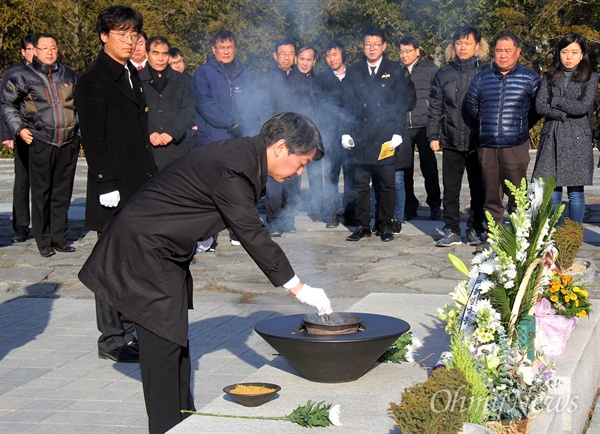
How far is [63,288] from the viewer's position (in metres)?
7.87

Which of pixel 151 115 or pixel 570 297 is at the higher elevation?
pixel 151 115

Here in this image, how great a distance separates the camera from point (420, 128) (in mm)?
11273

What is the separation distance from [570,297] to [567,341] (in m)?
0.25

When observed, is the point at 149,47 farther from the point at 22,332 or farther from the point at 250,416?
the point at 250,416

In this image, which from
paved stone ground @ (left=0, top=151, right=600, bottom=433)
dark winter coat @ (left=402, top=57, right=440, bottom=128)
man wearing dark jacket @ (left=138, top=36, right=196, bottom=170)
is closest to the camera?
paved stone ground @ (left=0, top=151, right=600, bottom=433)

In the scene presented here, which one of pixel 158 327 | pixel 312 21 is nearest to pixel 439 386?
pixel 158 327

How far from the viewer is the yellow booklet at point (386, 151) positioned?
31.5ft

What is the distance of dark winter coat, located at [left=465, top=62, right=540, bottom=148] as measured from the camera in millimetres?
8547

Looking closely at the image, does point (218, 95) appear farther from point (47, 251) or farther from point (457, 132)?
point (457, 132)

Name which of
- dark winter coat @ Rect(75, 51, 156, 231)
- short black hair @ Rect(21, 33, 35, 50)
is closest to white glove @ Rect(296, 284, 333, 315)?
dark winter coat @ Rect(75, 51, 156, 231)

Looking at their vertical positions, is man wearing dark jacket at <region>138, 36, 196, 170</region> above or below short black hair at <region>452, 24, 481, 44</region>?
below

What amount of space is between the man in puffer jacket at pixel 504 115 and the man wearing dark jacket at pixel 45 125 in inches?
158

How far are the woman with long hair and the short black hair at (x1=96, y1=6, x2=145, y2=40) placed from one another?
170 inches

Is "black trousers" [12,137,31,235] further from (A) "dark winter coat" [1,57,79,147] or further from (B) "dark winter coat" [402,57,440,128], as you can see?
(B) "dark winter coat" [402,57,440,128]
